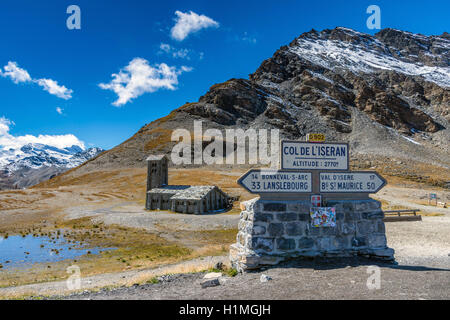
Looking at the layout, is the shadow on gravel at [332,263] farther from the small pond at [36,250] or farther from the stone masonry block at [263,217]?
the small pond at [36,250]

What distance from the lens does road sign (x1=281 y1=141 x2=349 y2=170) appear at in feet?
30.3

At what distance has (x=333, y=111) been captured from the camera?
5379 inches

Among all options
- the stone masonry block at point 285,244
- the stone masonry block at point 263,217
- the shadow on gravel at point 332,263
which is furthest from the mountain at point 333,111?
the stone masonry block at point 263,217

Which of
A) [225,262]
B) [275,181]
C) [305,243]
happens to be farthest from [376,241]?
[225,262]

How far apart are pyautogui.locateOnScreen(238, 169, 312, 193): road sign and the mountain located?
94783 millimetres

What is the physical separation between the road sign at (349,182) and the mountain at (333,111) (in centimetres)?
9337

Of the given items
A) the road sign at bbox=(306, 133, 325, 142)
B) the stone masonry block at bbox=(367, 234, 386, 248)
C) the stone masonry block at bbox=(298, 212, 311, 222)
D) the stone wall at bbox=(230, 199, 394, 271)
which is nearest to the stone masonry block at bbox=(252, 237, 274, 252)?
the stone wall at bbox=(230, 199, 394, 271)

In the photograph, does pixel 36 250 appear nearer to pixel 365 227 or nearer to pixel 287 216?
pixel 287 216

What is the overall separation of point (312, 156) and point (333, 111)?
452 ft

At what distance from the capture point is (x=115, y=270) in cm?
1650

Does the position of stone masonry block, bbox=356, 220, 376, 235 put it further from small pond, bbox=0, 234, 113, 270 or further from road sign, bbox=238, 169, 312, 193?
small pond, bbox=0, 234, 113, 270

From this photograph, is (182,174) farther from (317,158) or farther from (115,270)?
(317,158)
